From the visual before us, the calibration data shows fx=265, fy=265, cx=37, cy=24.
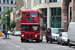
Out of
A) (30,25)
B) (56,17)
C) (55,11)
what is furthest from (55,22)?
(30,25)

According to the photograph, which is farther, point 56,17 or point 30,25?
point 56,17

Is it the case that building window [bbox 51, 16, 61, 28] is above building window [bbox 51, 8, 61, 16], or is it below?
below

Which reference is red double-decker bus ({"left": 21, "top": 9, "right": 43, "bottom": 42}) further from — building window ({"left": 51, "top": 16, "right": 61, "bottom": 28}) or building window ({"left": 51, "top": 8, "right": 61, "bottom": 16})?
building window ({"left": 51, "top": 8, "right": 61, "bottom": 16})

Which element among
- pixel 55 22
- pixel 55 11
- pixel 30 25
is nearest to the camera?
pixel 30 25

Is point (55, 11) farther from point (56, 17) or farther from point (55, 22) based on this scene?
point (55, 22)

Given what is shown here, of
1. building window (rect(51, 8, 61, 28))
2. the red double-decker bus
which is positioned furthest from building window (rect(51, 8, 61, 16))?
the red double-decker bus

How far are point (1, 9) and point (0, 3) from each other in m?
3.23

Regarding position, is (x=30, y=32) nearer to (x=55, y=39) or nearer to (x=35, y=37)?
(x=35, y=37)

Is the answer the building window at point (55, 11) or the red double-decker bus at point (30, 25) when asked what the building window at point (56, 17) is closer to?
the building window at point (55, 11)

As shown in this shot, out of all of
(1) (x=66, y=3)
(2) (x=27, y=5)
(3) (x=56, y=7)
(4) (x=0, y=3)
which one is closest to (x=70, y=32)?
(1) (x=66, y=3)

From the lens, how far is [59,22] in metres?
55.9

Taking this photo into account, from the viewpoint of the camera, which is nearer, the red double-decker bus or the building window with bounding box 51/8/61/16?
the red double-decker bus

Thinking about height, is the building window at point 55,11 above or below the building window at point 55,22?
above

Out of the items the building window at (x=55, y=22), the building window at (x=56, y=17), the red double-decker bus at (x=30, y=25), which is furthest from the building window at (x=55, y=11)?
the red double-decker bus at (x=30, y=25)
